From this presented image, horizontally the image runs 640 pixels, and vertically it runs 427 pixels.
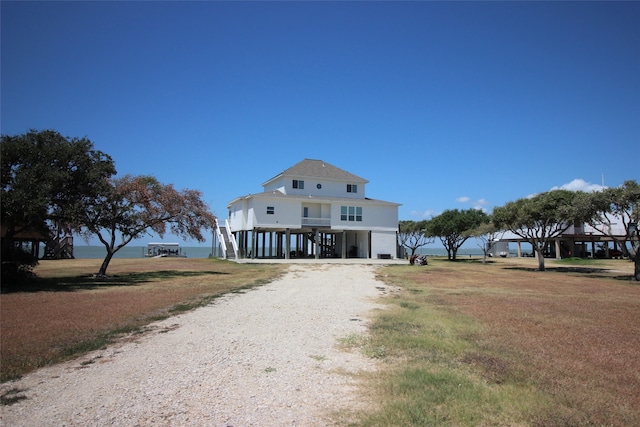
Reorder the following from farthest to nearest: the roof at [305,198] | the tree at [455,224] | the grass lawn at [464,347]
Answer: the tree at [455,224] < the roof at [305,198] < the grass lawn at [464,347]

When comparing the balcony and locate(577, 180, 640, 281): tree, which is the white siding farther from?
locate(577, 180, 640, 281): tree

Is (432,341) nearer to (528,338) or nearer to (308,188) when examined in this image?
(528,338)

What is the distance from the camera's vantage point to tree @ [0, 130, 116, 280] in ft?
57.1

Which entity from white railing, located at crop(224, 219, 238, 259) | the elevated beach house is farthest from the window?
white railing, located at crop(224, 219, 238, 259)

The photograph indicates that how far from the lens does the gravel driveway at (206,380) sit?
190 inches

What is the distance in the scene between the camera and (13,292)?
16.7m

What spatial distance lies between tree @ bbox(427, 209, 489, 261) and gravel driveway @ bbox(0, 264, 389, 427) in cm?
4300

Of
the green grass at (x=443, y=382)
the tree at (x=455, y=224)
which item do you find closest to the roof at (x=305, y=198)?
the tree at (x=455, y=224)

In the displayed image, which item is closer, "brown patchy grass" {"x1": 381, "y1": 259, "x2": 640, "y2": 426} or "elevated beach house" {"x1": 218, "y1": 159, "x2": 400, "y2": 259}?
"brown patchy grass" {"x1": 381, "y1": 259, "x2": 640, "y2": 426}

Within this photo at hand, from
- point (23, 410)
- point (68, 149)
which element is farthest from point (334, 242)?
Result: point (23, 410)

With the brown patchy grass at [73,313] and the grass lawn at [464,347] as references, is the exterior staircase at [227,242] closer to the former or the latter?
the brown patchy grass at [73,313]

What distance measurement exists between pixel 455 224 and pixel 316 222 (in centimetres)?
1812

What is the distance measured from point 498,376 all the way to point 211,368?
434 centimetres

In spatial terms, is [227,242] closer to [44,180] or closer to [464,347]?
[44,180]
